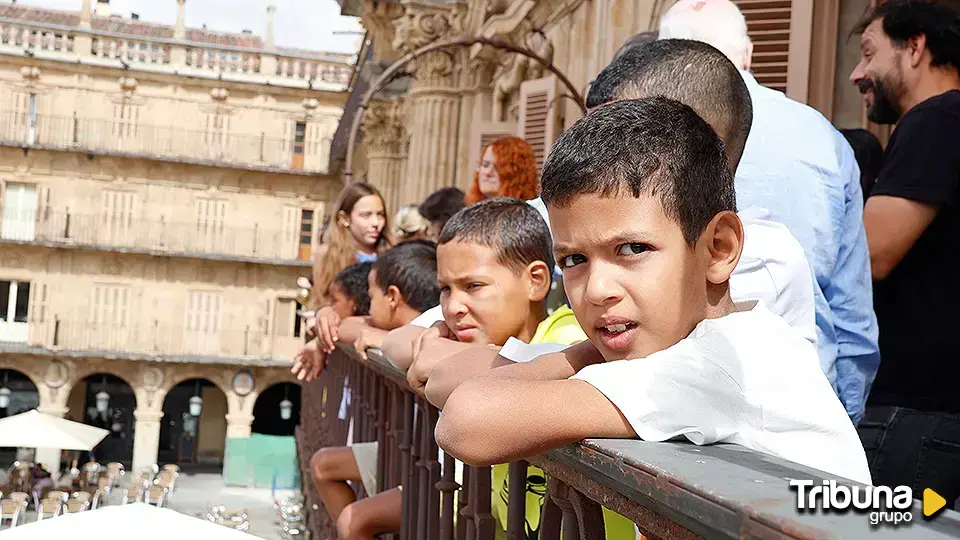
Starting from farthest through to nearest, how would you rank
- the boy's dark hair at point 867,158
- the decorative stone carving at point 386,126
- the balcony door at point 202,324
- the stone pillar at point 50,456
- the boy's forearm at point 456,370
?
1. the balcony door at point 202,324
2. the stone pillar at point 50,456
3. the decorative stone carving at point 386,126
4. the boy's dark hair at point 867,158
5. the boy's forearm at point 456,370

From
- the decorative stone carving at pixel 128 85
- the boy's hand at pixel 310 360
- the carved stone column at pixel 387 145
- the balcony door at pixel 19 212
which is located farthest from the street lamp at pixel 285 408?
the boy's hand at pixel 310 360

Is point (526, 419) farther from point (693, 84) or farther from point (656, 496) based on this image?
point (693, 84)

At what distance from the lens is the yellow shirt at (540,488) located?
62.3 inches

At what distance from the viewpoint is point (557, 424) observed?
1.33m

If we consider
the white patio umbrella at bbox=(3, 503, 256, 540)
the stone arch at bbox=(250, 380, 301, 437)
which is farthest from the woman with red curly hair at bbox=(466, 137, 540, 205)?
the stone arch at bbox=(250, 380, 301, 437)

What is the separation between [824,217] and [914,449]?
0.57 metres

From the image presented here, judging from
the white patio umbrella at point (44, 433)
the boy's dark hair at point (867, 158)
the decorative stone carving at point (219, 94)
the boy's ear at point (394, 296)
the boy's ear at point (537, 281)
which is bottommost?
the white patio umbrella at point (44, 433)

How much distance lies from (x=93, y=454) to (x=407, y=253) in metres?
32.8

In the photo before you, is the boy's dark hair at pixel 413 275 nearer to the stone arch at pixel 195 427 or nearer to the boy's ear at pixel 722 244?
the boy's ear at pixel 722 244

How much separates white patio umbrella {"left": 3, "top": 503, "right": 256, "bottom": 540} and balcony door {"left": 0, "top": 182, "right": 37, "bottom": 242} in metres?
34.7

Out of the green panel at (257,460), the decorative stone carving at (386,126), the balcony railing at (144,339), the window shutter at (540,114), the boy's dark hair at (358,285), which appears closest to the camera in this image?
the boy's dark hair at (358,285)

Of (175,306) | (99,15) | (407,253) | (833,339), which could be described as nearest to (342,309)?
(407,253)

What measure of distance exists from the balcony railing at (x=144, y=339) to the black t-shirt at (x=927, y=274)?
3315cm

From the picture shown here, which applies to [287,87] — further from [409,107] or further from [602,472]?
[602,472]
